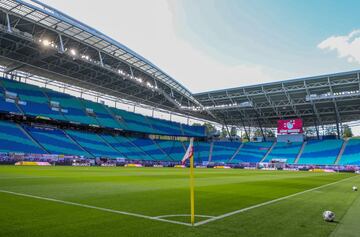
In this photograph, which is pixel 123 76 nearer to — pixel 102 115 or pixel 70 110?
pixel 70 110

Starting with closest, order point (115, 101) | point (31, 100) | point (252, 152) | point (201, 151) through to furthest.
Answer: point (31, 100) < point (115, 101) < point (252, 152) < point (201, 151)

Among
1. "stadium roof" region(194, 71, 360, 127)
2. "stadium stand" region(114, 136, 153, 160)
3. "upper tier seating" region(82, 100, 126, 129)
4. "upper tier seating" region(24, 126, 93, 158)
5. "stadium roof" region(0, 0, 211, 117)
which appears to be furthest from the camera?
"upper tier seating" region(82, 100, 126, 129)

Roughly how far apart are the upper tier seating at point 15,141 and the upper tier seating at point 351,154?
61197mm

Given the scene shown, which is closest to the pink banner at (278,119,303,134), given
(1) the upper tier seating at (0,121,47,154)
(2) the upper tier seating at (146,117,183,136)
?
(2) the upper tier seating at (146,117,183,136)

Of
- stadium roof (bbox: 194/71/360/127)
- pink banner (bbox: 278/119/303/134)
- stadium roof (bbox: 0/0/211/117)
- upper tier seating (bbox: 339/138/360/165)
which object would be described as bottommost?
upper tier seating (bbox: 339/138/360/165)

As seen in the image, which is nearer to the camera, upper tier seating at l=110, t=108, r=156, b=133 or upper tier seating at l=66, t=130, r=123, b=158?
upper tier seating at l=66, t=130, r=123, b=158

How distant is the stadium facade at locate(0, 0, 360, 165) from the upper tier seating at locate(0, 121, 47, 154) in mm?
157

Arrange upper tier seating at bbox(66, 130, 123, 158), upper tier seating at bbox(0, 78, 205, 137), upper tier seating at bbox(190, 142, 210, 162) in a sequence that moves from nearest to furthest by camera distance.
Result: upper tier seating at bbox(0, 78, 205, 137)
upper tier seating at bbox(66, 130, 123, 158)
upper tier seating at bbox(190, 142, 210, 162)

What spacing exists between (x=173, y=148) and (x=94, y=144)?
2566 centimetres

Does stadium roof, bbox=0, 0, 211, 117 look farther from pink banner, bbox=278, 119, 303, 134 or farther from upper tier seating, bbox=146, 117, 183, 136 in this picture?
pink banner, bbox=278, 119, 303, 134

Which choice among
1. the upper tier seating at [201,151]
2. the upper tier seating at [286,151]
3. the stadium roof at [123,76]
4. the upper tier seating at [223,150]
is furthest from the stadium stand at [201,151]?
the upper tier seating at [286,151]

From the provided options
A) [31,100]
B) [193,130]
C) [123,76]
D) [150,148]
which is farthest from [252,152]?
[31,100]

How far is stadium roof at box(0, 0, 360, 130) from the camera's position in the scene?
38500mm

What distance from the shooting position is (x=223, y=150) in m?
Answer: 83.8
